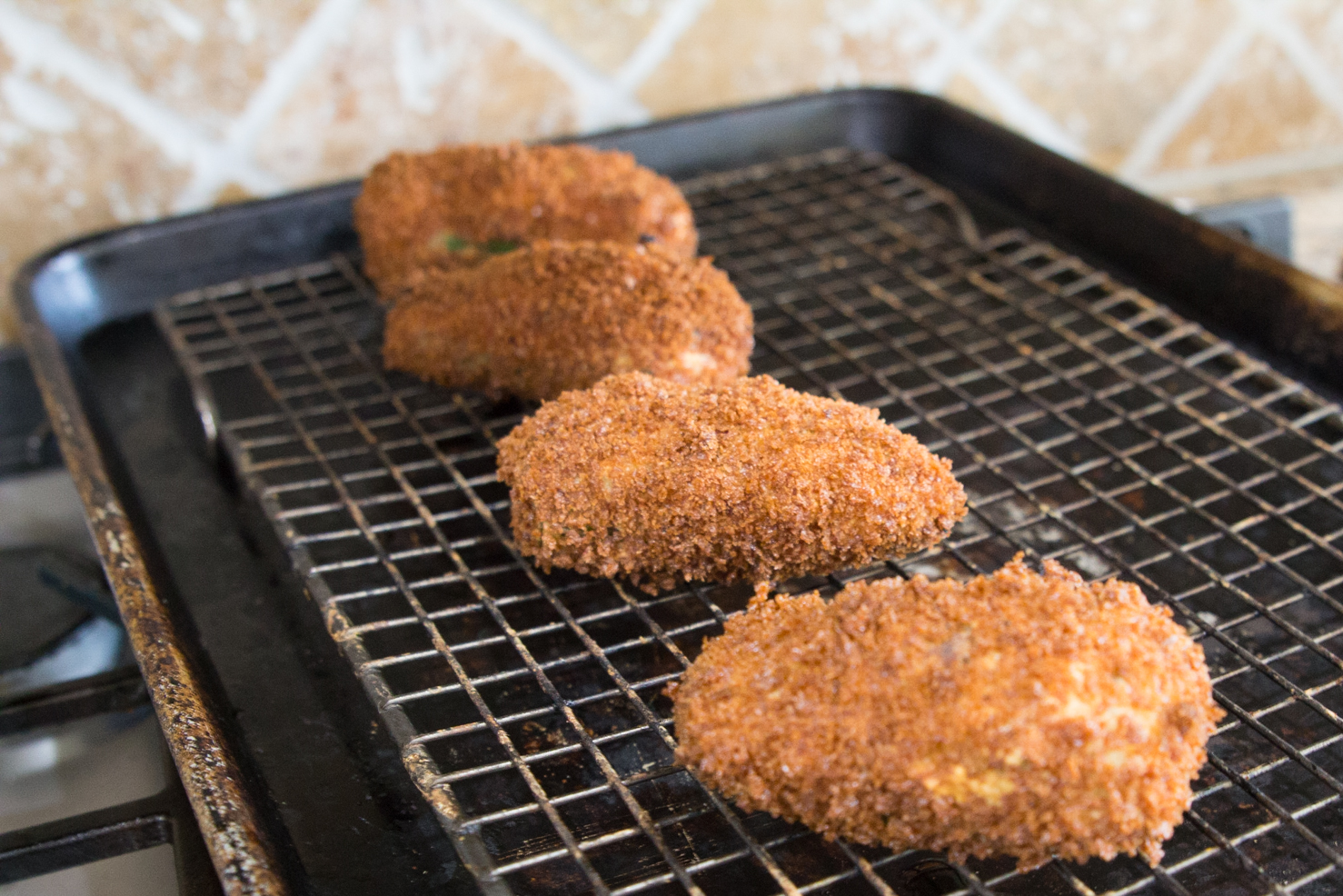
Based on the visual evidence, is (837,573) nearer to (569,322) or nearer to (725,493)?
(725,493)

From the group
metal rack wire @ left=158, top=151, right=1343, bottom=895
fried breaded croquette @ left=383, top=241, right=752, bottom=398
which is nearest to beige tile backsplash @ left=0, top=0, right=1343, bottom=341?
metal rack wire @ left=158, top=151, right=1343, bottom=895

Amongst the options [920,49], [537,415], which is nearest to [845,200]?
[920,49]

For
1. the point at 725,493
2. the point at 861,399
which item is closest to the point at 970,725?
the point at 725,493

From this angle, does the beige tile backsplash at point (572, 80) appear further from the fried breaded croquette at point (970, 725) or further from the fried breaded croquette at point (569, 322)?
the fried breaded croquette at point (970, 725)

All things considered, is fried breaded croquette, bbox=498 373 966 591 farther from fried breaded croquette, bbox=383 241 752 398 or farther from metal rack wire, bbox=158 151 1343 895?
fried breaded croquette, bbox=383 241 752 398

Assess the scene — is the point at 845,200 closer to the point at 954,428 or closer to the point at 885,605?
the point at 954,428
